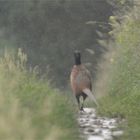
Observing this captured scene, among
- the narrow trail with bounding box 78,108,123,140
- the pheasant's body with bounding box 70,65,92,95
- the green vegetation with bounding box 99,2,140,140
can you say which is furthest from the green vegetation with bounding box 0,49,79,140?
the pheasant's body with bounding box 70,65,92,95

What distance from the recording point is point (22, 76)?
37.9 ft

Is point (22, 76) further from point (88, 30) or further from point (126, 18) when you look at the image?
point (88, 30)

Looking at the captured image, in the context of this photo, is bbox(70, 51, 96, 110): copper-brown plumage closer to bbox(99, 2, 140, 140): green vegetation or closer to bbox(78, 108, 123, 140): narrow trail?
bbox(99, 2, 140, 140): green vegetation

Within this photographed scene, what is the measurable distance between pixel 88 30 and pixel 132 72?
1723 centimetres

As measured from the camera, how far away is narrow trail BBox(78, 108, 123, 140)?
966cm

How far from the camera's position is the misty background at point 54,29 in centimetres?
3064

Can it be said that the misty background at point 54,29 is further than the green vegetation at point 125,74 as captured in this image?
Yes

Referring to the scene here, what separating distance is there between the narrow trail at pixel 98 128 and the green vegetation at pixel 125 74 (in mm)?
413

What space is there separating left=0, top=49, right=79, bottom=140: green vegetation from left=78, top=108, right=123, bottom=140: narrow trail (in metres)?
0.27

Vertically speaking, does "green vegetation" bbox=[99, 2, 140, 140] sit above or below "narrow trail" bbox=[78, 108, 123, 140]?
above

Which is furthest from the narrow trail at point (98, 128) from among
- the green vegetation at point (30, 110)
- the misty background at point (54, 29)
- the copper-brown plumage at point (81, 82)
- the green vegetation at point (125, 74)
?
the misty background at point (54, 29)

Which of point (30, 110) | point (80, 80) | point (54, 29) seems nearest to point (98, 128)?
point (30, 110)

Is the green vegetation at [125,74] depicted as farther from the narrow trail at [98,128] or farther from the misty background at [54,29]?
the misty background at [54,29]

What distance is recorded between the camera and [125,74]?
14.5 metres
